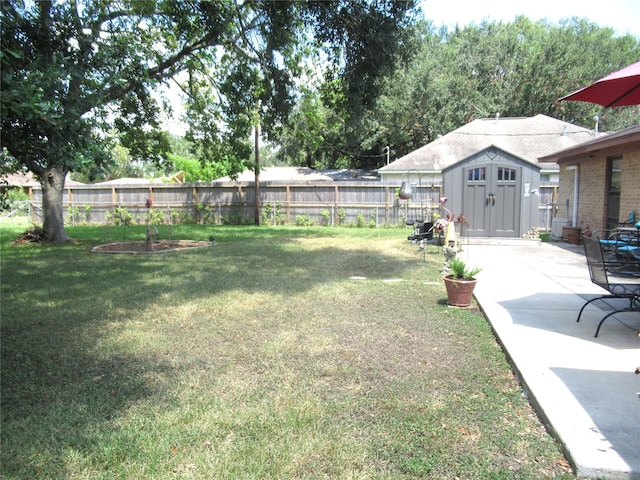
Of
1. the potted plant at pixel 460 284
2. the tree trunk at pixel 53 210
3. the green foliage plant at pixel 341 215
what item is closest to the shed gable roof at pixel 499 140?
the green foliage plant at pixel 341 215

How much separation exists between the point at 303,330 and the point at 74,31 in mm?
4409

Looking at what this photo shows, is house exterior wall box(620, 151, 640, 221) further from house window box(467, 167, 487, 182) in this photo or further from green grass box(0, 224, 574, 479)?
green grass box(0, 224, 574, 479)

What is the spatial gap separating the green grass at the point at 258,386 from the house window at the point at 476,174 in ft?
18.8

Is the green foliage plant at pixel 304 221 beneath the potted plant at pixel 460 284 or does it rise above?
above

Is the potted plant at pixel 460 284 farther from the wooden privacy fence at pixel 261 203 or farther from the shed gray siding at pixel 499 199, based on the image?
the wooden privacy fence at pixel 261 203

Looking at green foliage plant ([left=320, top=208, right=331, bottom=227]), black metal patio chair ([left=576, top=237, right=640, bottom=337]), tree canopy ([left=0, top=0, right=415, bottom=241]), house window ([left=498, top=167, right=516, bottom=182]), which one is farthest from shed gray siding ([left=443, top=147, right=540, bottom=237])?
green foliage plant ([left=320, top=208, right=331, bottom=227])

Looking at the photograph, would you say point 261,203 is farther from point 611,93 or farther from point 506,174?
point 611,93

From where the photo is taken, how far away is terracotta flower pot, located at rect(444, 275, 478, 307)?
5273 mm

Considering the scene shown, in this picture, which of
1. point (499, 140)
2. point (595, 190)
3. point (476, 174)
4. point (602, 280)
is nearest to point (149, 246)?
point (476, 174)

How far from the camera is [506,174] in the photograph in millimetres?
11258

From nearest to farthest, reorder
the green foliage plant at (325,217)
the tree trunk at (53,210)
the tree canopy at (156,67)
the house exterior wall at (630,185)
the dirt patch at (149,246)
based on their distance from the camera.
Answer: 1. the tree canopy at (156,67)
2. the house exterior wall at (630,185)
3. the dirt patch at (149,246)
4. the tree trunk at (53,210)
5. the green foliage plant at (325,217)

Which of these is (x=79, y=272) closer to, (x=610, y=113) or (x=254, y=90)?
(x=254, y=90)

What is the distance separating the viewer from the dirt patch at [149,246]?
35.1ft

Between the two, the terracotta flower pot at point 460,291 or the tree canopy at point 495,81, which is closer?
the terracotta flower pot at point 460,291
